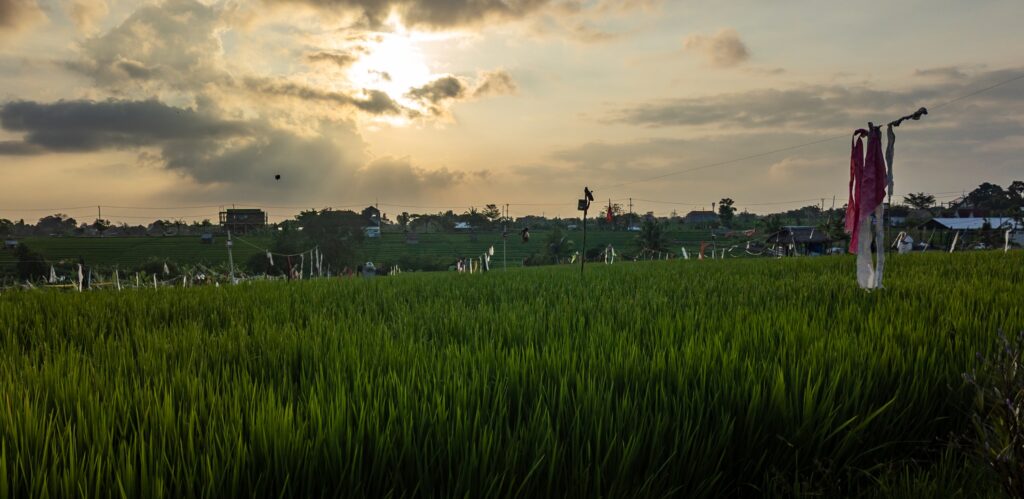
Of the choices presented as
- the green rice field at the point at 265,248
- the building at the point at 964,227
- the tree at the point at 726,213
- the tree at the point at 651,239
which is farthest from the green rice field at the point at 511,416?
the tree at the point at 726,213

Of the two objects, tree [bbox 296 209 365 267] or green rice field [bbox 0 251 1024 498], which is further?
tree [bbox 296 209 365 267]

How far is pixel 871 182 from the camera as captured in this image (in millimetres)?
6098

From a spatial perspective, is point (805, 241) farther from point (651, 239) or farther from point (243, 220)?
point (243, 220)

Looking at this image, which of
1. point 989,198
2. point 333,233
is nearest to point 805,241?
point 333,233

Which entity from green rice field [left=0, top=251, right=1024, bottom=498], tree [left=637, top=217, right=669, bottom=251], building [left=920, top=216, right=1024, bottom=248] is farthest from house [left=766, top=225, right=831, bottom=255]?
green rice field [left=0, top=251, right=1024, bottom=498]

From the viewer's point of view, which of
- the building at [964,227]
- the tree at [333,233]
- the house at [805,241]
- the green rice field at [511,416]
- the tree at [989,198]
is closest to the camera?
the green rice field at [511,416]

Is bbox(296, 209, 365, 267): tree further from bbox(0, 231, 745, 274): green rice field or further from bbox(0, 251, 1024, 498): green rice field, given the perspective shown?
bbox(0, 251, 1024, 498): green rice field

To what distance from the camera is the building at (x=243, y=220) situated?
112238 millimetres

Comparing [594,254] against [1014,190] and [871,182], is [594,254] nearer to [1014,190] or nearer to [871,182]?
[871,182]

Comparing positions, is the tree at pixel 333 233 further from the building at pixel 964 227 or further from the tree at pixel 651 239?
the building at pixel 964 227

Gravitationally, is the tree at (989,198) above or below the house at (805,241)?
above

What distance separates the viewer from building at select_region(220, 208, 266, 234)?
112238 millimetres

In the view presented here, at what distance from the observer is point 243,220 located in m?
115

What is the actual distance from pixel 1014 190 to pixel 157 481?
131093 millimetres
